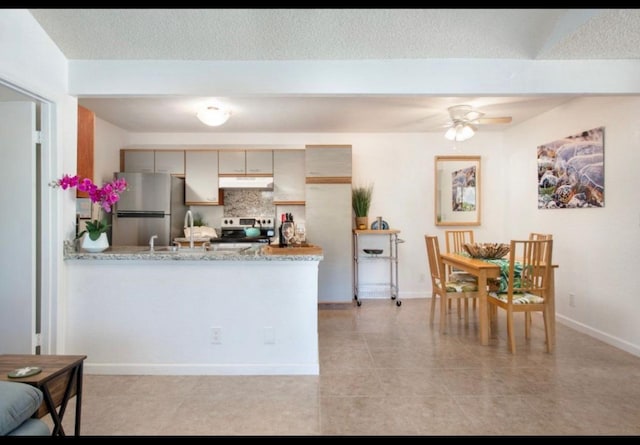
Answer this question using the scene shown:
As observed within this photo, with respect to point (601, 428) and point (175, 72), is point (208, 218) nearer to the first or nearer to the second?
point (175, 72)

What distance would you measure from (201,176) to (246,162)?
2.11 feet

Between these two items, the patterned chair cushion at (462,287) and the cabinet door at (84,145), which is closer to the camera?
the cabinet door at (84,145)

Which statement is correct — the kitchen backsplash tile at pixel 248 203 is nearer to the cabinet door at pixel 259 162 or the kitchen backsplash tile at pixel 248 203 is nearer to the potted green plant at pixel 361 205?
the cabinet door at pixel 259 162

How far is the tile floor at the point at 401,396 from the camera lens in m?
2.00

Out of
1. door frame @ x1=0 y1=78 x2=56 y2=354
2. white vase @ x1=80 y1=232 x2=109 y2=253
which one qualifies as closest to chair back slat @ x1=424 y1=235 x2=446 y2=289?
white vase @ x1=80 y1=232 x2=109 y2=253

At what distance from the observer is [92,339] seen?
2.69 meters

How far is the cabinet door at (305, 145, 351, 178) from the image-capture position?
15.4 ft

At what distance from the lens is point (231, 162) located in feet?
15.9

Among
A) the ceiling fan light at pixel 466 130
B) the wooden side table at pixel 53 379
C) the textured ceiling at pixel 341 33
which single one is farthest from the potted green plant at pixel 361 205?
the wooden side table at pixel 53 379

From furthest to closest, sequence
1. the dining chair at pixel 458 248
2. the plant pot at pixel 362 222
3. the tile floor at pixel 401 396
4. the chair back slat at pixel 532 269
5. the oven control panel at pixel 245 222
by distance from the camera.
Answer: the oven control panel at pixel 245 222, the plant pot at pixel 362 222, the dining chair at pixel 458 248, the chair back slat at pixel 532 269, the tile floor at pixel 401 396

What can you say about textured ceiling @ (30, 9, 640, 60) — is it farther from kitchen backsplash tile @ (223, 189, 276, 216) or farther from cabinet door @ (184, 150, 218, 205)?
kitchen backsplash tile @ (223, 189, 276, 216)

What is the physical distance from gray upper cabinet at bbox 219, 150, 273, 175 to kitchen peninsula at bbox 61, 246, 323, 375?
234cm

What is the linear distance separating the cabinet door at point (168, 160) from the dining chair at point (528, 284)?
4.12 metres
